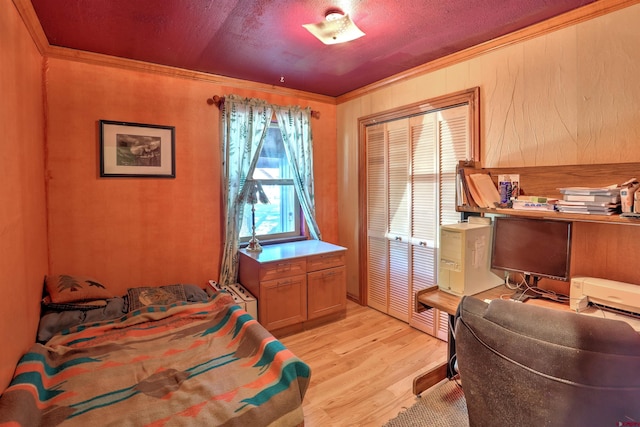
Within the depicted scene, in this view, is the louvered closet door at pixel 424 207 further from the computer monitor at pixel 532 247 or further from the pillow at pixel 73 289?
the pillow at pixel 73 289

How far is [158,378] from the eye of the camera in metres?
1.60

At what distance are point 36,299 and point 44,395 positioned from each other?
854mm

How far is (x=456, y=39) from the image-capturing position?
2.35 metres

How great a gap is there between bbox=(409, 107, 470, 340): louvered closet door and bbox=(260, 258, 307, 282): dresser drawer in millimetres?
1050

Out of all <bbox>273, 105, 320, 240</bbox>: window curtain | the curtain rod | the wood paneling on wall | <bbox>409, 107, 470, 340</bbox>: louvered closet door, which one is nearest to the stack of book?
the wood paneling on wall

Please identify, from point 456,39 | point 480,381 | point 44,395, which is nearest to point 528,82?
point 456,39

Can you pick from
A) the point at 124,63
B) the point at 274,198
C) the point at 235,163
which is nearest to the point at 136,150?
the point at 124,63

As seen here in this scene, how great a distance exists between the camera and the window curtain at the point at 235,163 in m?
3.09

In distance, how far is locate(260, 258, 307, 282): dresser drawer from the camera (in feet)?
9.32

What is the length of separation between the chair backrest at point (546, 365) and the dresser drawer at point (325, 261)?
6.37 feet

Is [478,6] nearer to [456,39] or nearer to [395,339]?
[456,39]

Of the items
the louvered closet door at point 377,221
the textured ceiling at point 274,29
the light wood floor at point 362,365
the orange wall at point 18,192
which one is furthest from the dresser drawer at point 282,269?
the textured ceiling at point 274,29

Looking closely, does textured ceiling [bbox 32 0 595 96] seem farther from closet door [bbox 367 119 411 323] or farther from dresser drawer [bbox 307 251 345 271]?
dresser drawer [bbox 307 251 345 271]

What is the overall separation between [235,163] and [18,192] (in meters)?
1.66
